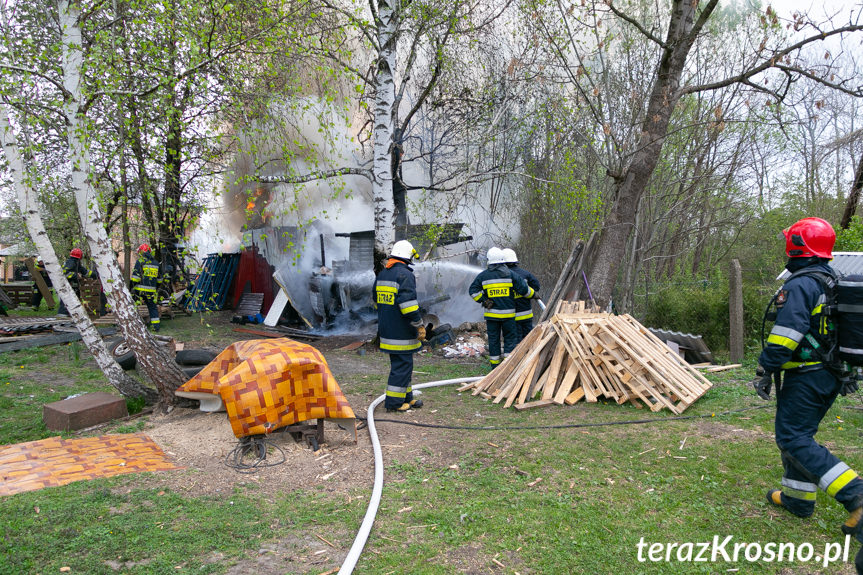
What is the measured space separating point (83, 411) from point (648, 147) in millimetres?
9080

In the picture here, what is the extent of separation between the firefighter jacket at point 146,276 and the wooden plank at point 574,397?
873 cm

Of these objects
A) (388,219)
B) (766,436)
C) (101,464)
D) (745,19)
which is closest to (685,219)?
(745,19)

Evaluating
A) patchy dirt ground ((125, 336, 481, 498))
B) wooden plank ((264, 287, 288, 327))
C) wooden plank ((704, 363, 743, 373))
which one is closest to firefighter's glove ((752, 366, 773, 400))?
patchy dirt ground ((125, 336, 481, 498))

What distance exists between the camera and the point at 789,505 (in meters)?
3.31

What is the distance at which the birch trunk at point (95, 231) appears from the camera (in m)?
5.45

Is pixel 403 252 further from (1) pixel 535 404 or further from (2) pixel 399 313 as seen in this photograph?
(1) pixel 535 404

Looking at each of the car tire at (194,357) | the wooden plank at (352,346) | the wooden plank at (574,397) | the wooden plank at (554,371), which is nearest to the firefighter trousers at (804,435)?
the wooden plank at (574,397)

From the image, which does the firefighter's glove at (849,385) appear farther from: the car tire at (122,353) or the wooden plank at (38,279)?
the wooden plank at (38,279)

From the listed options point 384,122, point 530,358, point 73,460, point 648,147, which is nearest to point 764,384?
point 530,358

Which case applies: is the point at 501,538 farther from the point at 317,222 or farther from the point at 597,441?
the point at 317,222

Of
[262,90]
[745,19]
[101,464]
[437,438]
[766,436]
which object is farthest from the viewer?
[745,19]

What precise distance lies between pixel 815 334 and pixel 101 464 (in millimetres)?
5543

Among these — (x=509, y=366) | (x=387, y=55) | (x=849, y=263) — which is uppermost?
(x=387, y=55)

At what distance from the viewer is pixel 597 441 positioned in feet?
16.0
